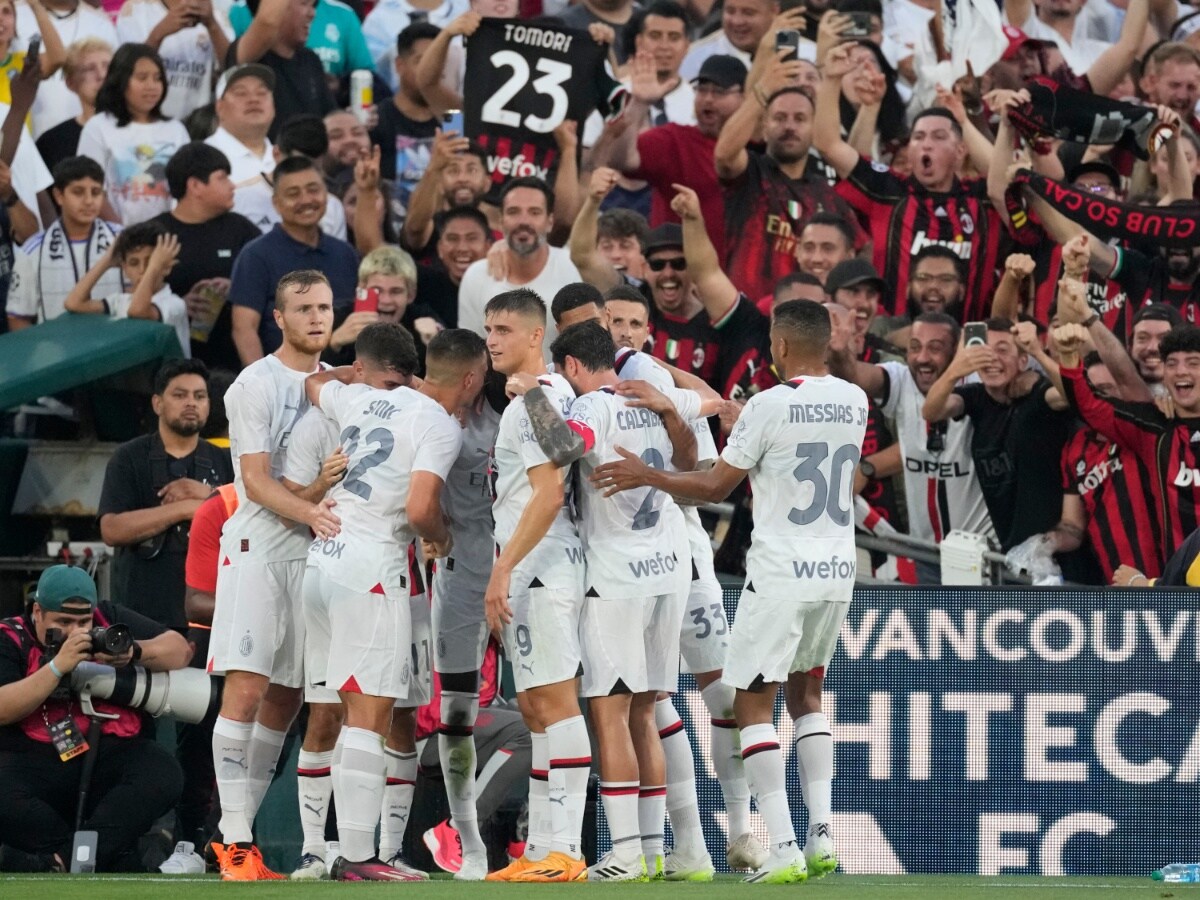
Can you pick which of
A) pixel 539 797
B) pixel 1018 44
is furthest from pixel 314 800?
pixel 1018 44

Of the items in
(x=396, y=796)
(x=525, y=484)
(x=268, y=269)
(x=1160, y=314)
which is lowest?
(x=396, y=796)

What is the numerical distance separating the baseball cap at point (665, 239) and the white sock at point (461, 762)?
3.56 metres

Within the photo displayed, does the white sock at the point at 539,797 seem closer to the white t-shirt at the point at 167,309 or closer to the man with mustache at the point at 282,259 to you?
the man with mustache at the point at 282,259

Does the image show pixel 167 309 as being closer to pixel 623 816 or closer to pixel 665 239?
pixel 665 239

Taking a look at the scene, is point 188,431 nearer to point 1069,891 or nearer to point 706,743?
point 706,743

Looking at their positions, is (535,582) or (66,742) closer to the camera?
(535,582)

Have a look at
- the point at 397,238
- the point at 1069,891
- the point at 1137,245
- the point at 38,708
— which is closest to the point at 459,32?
the point at 397,238

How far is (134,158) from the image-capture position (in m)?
13.5

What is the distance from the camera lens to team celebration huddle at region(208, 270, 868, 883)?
807 centimetres

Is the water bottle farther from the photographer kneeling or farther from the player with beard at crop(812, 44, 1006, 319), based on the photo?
the photographer kneeling

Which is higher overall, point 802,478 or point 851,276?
point 851,276

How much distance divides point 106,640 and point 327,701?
1.52 m

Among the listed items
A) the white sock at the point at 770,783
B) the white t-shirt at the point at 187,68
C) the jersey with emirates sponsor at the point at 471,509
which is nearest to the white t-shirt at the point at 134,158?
the white t-shirt at the point at 187,68

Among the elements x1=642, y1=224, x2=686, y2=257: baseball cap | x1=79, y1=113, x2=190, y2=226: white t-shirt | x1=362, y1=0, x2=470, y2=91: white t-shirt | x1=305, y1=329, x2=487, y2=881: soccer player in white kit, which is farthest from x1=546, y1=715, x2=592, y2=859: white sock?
x1=362, y1=0, x2=470, y2=91: white t-shirt
